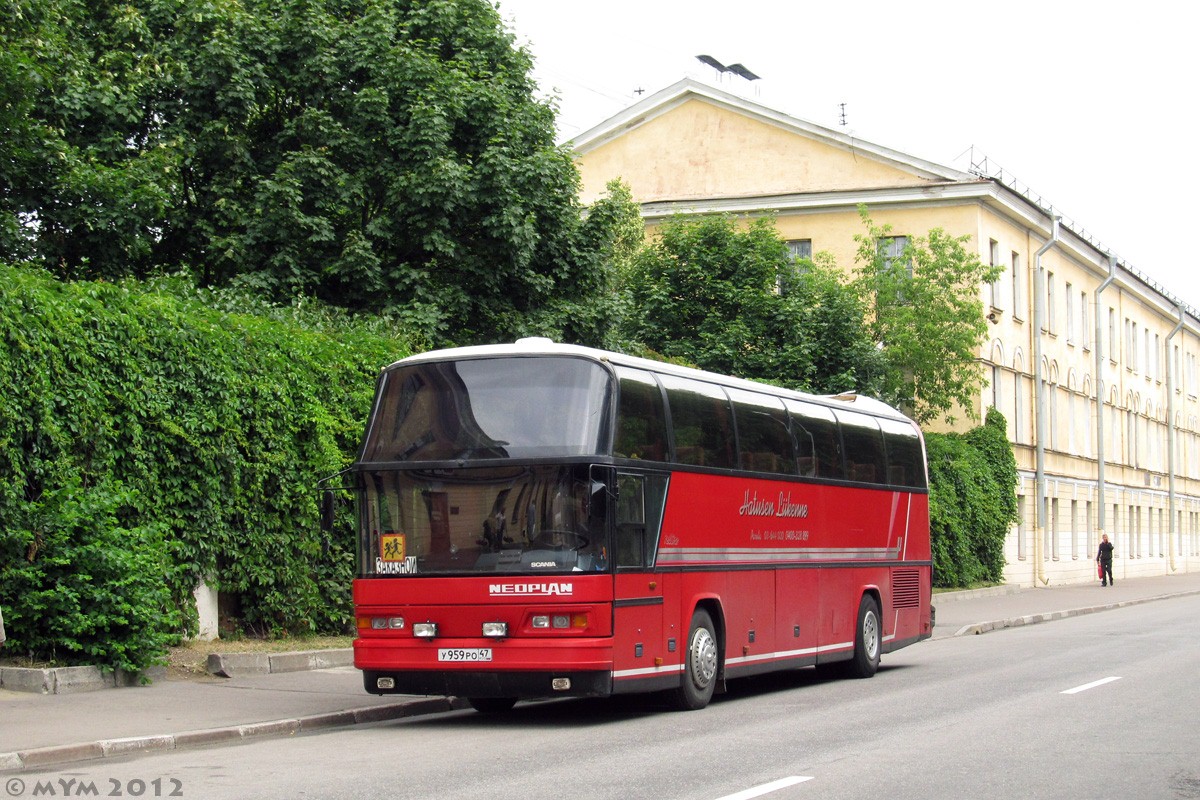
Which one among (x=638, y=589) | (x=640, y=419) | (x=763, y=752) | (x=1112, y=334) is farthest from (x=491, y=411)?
(x=1112, y=334)

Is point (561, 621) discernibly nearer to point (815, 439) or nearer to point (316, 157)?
point (815, 439)

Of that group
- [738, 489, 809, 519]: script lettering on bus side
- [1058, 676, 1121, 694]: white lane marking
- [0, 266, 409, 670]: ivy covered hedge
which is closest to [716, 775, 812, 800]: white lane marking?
[738, 489, 809, 519]: script lettering on bus side

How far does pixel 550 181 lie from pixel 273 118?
16.4 ft

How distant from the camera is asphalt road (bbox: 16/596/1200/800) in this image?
8984 millimetres

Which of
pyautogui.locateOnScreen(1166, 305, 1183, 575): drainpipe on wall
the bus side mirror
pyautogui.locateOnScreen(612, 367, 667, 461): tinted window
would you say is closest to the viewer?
pyautogui.locateOnScreen(612, 367, 667, 461): tinted window

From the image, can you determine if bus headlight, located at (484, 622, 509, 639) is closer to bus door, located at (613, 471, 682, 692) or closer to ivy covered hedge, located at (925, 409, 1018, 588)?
bus door, located at (613, 471, 682, 692)

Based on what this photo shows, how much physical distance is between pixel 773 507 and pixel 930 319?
24.1 m

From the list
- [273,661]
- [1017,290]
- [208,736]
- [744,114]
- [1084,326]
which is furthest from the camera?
[1084,326]

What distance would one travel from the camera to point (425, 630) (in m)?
13.0

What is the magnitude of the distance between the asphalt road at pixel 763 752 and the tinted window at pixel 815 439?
2546mm

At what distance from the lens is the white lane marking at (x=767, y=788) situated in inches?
337

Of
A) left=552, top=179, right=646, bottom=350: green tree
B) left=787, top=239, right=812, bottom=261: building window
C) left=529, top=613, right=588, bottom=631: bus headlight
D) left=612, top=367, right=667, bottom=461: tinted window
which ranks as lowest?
left=529, top=613, right=588, bottom=631: bus headlight

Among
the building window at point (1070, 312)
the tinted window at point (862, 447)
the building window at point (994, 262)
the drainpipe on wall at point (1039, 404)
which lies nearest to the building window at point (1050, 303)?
the drainpipe on wall at point (1039, 404)

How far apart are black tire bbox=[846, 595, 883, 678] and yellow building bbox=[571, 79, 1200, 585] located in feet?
84.1
